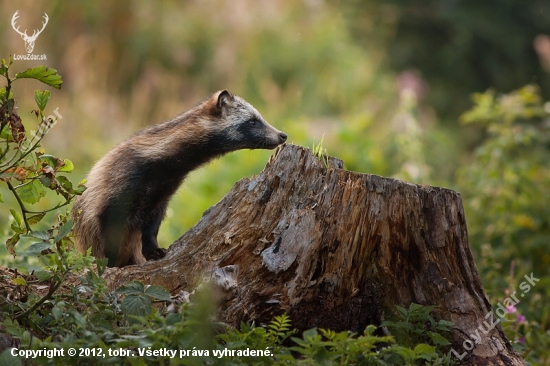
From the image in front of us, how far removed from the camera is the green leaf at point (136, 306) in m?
2.94

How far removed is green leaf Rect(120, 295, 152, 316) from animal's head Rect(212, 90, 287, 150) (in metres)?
2.37

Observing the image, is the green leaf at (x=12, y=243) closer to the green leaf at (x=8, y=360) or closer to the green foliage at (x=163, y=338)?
the green foliage at (x=163, y=338)

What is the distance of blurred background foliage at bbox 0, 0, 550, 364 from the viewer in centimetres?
668

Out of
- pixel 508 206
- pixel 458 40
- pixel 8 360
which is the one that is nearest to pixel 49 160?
pixel 8 360

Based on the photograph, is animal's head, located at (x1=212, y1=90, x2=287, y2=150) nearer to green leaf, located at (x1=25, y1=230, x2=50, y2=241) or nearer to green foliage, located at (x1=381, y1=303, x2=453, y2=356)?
green foliage, located at (x1=381, y1=303, x2=453, y2=356)

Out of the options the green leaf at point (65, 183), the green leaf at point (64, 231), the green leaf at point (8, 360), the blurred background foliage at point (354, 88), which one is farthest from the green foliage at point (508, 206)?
the green leaf at point (8, 360)

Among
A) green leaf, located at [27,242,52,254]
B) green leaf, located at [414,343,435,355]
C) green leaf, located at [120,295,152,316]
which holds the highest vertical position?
green leaf, located at [27,242,52,254]

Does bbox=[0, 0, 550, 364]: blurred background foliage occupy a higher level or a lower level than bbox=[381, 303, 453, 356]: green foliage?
higher

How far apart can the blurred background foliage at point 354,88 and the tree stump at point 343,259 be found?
0.56 m

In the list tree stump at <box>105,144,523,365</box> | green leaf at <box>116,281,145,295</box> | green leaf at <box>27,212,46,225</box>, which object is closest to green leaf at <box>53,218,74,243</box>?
green leaf at <box>116,281,145,295</box>

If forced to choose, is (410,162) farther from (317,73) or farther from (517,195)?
(317,73)

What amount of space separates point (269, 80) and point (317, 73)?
1.19 metres

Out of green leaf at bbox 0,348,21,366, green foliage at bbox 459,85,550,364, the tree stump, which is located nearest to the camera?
green leaf at bbox 0,348,21,366

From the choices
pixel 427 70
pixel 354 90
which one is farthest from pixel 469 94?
pixel 354 90
